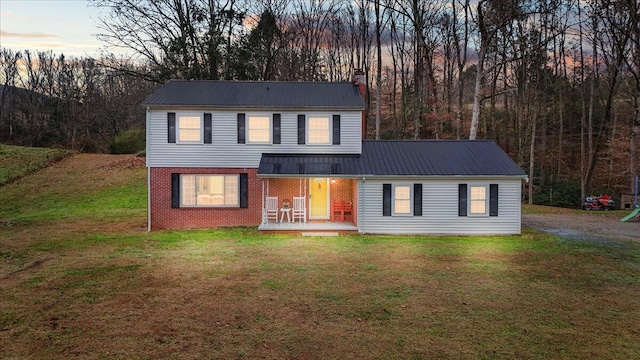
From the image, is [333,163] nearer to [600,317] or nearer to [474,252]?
[474,252]

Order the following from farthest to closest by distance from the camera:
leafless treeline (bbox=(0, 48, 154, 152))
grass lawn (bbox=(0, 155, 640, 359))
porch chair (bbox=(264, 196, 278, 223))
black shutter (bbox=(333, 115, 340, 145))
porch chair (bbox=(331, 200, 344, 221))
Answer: leafless treeline (bbox=(0, 48, 154, 152)) → porch chair (bbox=(331, 200, 344, 221)) → black shutter (bbox=(333, 115, 340, 145)) → porch chair (bbox=(264, 196, 278, 223)) → grass lawn (bbox=(0, 155, 640, 359))

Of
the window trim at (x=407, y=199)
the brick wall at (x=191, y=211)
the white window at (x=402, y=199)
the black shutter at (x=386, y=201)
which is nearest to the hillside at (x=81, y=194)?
the brick wall at (x=191, y=211)

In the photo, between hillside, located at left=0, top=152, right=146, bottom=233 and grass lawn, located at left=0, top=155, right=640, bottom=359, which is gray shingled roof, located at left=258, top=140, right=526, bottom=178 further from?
hillside, located at left=0, top=152, right=146, bottom=233

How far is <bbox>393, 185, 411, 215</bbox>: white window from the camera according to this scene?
1716cm

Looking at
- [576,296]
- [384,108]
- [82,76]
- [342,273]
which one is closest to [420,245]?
[342,273]

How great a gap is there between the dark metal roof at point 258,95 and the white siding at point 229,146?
382 mm

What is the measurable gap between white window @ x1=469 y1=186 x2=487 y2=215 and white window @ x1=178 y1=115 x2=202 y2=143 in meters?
11.9

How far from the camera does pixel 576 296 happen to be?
949 centimetres

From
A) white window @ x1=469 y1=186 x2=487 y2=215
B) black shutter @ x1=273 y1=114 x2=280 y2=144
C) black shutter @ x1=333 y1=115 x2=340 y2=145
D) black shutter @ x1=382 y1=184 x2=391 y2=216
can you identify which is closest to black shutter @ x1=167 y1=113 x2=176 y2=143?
black shutter @ x1=273 y1=114 x2=280 y2=144

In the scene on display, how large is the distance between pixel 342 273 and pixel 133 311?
5.18 m

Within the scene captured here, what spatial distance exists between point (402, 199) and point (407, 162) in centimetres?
176

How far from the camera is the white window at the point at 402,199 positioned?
56.3 ft

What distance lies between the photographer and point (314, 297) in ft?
30.4

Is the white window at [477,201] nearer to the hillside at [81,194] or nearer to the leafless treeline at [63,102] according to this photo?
the hillside at [81,194]
